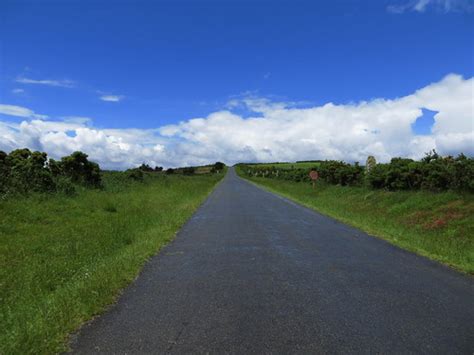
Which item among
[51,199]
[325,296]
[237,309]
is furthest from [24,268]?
[51,199]

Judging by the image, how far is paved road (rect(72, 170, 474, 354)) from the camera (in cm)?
436

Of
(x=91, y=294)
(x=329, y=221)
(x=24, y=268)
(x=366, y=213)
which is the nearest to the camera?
(x=91, y=294)

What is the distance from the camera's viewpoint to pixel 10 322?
197 inches

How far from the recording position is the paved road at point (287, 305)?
436 centimetres

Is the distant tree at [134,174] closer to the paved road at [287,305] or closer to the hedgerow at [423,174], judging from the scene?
the hedgerow at [423,174]

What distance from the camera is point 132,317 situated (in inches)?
202

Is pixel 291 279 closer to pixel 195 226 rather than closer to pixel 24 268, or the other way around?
pixel 24 268

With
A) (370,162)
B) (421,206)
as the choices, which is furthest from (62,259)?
(370,162)

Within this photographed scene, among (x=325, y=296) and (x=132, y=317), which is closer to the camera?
(x=132, y=317)

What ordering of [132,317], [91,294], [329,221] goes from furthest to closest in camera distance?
1. [329,221]
2. [91,294]
3. [132,317]

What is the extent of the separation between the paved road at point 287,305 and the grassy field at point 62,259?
0.36 m

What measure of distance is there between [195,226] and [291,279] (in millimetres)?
7232

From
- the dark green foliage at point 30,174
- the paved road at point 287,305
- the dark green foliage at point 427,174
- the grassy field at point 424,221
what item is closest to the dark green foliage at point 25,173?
the dark green foliage at point 30,174

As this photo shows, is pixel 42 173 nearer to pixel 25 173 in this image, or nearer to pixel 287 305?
pixel 25 173
